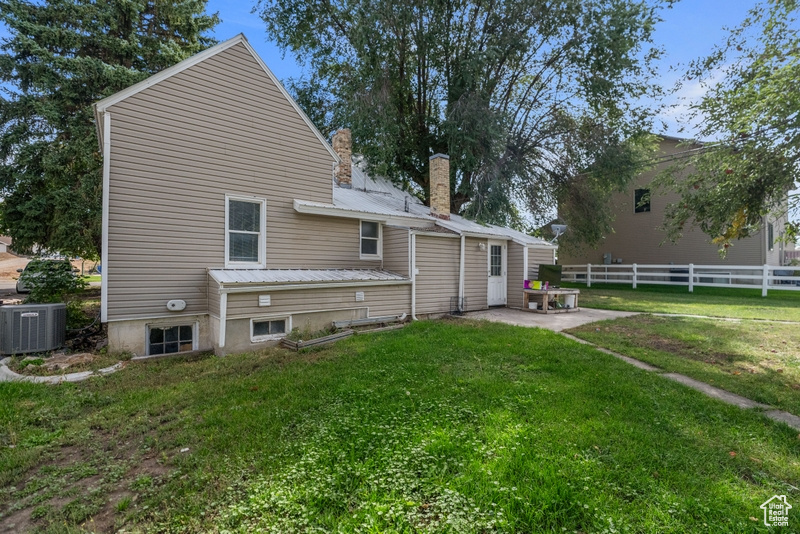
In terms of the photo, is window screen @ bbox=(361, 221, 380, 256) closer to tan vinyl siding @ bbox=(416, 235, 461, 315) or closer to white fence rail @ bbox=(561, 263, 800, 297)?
tan vinyl siding @ bbox=(416, 235, 461, 315)

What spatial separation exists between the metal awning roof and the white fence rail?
14587 millimetres

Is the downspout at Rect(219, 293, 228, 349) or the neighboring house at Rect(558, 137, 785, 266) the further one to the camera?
the neighboring house at Rect(558, 137, 785, 266)

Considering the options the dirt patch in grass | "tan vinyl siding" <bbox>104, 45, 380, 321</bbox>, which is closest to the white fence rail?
"tan vinyl siding" <bbox>104, 45, 380, 321</bbox>

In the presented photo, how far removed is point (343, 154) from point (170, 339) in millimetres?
7472

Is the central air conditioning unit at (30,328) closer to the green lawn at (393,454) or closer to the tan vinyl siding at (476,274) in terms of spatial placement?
the green lawn at (393,454)

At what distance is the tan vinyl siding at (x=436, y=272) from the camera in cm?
944

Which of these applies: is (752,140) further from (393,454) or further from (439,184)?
(439,184)

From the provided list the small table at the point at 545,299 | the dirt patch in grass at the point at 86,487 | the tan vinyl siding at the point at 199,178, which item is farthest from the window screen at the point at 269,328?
the small table at the point at 545,299

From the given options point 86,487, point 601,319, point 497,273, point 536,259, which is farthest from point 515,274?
point 86,487

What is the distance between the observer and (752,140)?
5270 mm

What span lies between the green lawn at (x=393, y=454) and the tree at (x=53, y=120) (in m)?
11.0

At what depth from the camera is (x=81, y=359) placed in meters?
5.96

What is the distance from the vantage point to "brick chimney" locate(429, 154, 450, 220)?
11.3m

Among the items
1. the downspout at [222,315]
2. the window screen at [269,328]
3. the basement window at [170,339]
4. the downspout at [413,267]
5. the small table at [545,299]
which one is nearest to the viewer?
the downspout at [222,315]
